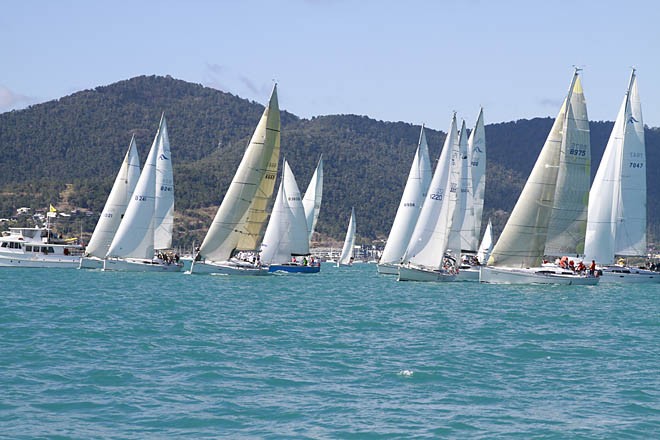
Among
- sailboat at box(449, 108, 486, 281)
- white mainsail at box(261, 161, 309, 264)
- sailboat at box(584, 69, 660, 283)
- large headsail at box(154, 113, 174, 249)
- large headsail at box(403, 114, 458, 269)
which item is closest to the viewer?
large headsail at box(403, 114, 458, 269)

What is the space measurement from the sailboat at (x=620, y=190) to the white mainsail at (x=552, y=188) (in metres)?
6.82

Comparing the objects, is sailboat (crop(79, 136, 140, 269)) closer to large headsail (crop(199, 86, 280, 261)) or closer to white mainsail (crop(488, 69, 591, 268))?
large headsail (crop(199, 86, 280, 261))

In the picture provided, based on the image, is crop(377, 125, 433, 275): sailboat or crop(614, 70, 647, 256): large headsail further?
crop(377, 125, 433, 275): sailboat

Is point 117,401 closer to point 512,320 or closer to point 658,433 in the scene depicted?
point 658,433

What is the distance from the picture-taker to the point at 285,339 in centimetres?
2911

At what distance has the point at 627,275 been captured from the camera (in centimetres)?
6425

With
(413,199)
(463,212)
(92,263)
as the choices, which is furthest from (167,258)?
(463,212)

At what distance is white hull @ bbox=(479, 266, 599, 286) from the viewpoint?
179 feet

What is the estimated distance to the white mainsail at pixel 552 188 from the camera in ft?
178

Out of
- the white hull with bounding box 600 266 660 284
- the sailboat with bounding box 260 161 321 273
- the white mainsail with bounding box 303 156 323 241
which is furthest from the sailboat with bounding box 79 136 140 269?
the white hull with bounding box 600 266 660 284

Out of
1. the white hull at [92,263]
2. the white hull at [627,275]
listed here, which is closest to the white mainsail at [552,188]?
the white hull at [627,275]

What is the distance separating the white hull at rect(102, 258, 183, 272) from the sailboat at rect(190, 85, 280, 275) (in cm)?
922

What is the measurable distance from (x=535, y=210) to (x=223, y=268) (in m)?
18.3

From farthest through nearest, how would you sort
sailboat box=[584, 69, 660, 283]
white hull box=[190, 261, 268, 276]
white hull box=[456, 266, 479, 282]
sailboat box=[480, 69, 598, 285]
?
white hull box=[456, 266, 479, 282] → sailboat box=[584, 69, 660, 283] → white hull box=[190, 261, 268, 276] → sailboat box=[480, 69, 598, 285]
